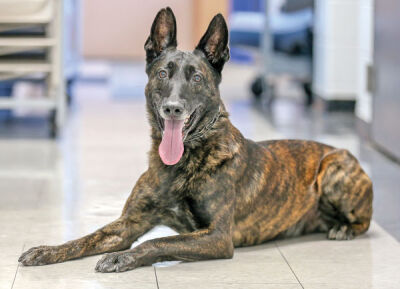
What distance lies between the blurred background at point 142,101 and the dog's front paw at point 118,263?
93cm

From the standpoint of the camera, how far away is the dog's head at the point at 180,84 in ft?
10.7

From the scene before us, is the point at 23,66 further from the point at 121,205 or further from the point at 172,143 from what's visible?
the point at 172,143

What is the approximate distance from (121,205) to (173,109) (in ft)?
3.94

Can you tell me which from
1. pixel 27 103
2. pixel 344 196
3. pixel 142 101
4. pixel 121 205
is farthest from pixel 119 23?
pixel 344 196

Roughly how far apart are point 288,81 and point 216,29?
7865mm

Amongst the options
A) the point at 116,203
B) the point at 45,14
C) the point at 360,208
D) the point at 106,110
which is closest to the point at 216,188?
the point at 360,208

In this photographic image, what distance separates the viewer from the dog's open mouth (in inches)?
129

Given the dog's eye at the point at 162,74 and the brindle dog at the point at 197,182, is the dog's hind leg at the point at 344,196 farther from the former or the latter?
the dog's eye at the point at 162,74

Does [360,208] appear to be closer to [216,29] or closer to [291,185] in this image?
[291,185]

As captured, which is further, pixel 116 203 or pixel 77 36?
pixel 77 36

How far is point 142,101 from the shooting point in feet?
28.7

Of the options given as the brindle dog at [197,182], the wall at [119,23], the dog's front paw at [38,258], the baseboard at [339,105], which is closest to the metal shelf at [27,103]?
the baseboard at [339,105]

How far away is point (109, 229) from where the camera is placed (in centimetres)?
333

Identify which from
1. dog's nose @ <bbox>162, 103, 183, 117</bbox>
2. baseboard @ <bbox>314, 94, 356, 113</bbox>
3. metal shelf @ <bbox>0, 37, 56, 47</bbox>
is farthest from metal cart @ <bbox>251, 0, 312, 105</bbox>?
dog's nose @ <bbox>162, 103, 183, 117</bbox>
